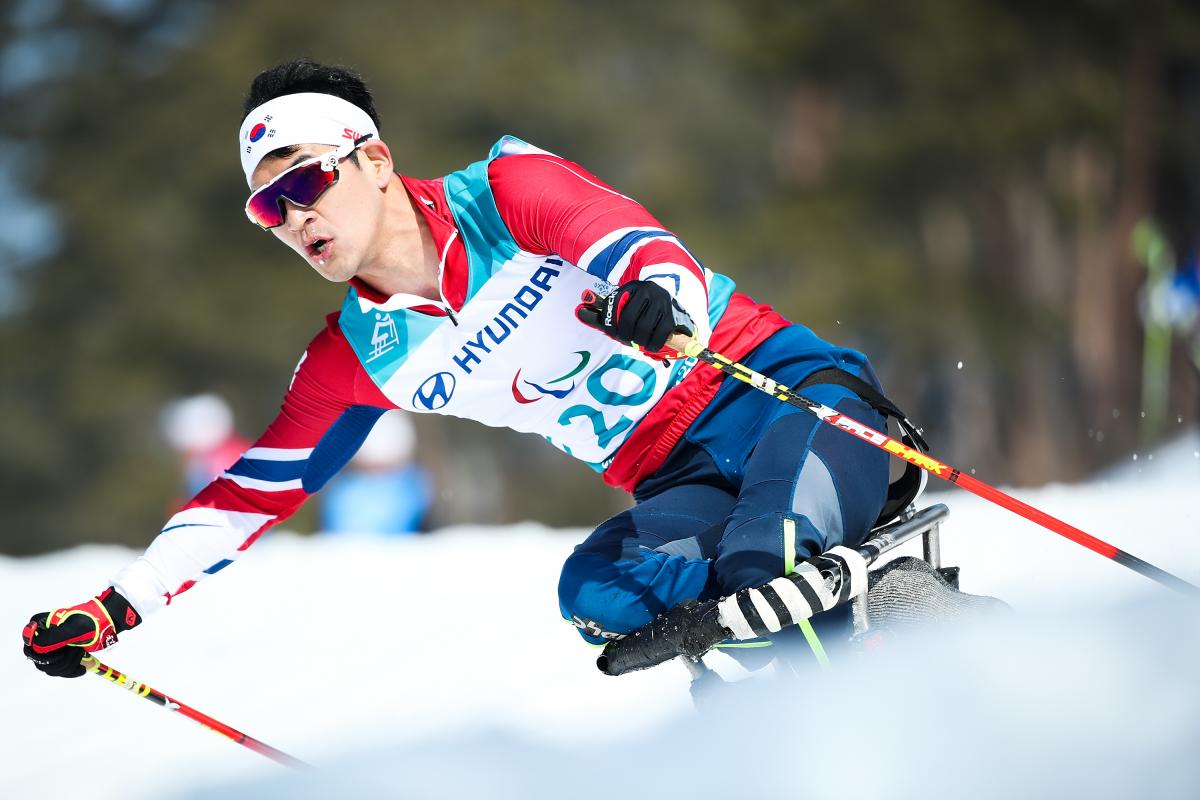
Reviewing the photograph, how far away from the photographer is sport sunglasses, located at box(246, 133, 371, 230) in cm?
288

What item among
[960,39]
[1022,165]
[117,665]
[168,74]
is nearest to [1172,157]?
[1022,165]

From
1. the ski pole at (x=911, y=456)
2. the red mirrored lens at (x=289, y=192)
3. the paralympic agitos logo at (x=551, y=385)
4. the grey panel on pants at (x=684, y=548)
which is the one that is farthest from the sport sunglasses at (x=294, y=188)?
the grey panel on pants at (x=684, y=548)

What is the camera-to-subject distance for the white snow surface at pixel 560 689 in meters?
2.39

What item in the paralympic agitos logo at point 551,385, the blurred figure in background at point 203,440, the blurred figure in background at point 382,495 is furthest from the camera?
the blurred figure in background at point 203,440

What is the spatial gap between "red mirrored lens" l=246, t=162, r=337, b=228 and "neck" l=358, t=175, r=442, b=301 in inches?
Answer: 6.5

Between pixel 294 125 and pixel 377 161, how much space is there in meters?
0.19

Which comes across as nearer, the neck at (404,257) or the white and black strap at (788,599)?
the white and black strap at (788,599)

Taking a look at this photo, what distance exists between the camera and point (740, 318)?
312cm

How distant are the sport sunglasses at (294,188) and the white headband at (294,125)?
0.07m

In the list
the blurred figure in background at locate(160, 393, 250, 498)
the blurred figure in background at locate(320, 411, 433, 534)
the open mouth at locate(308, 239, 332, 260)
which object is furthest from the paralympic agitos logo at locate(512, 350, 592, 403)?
the blurred figure in background at locate(160, 393, 250, 498)

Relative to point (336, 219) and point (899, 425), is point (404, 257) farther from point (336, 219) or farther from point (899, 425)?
point (899, 425)

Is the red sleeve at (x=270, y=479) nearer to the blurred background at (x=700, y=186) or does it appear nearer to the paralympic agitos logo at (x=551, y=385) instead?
the paralympic agitos logo at (x=551, y=385)

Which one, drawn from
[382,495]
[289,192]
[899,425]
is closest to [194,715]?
[289,192]

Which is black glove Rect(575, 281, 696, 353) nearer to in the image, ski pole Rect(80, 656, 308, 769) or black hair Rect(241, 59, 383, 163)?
black hair Rect(241, 59, 383, 163)
